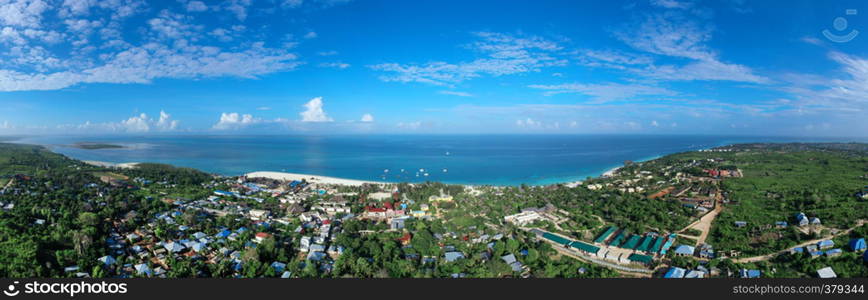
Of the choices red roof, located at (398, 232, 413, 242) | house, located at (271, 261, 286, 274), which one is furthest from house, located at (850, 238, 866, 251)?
house, located at (271, 261, 286, 274)

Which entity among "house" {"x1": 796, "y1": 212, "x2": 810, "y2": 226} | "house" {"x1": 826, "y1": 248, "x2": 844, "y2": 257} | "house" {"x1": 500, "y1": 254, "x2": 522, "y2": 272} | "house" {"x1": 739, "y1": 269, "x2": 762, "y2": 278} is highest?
"house" {"x1": 796, "y1": 212, "x2": 810, "y2": 226}

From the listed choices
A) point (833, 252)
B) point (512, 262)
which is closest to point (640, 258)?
point (512, 262)

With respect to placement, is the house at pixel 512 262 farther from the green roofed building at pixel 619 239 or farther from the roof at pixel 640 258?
the green roofed building at pixel 619 239

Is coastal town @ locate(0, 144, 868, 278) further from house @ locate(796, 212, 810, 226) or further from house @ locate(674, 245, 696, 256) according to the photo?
house @ locate(674, 245, 696, 256)

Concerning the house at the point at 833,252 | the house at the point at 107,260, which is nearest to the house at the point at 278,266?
the house at the point at 107,260

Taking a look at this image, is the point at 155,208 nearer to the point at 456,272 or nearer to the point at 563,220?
the point at 456,272

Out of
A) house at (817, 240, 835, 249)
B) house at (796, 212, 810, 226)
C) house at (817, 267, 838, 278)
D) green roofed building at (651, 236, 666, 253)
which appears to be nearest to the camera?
house at (817, 267, 838, 278)
